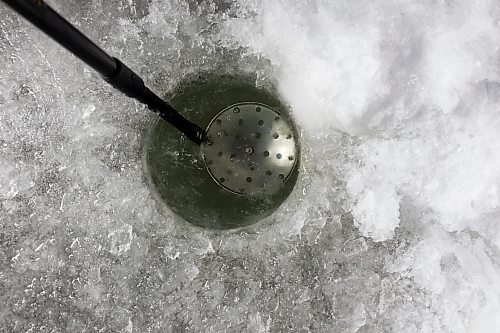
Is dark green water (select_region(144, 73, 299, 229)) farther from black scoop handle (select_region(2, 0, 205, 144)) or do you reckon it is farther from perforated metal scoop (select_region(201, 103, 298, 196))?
black scoop handle (select_region(2, 0, 205, 144))

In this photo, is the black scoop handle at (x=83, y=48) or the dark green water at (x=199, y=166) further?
the dark green water at (x=199, y=166)

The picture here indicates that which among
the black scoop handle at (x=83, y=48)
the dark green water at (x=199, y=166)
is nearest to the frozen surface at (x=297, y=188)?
the dark green water at (x=199, y=166)

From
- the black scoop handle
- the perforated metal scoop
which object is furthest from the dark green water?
the black scoop handle

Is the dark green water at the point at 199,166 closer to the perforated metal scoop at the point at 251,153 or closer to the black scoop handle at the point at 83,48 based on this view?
the perforated metal scoop at the point at 251,153

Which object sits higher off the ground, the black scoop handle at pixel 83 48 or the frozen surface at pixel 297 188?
the black scoop handle at pixel 83 48

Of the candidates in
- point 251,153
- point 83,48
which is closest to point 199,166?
point 251,153

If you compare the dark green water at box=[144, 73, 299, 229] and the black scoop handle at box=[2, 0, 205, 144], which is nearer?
the black scoop handle at box=[2, 0, 205, 144]
